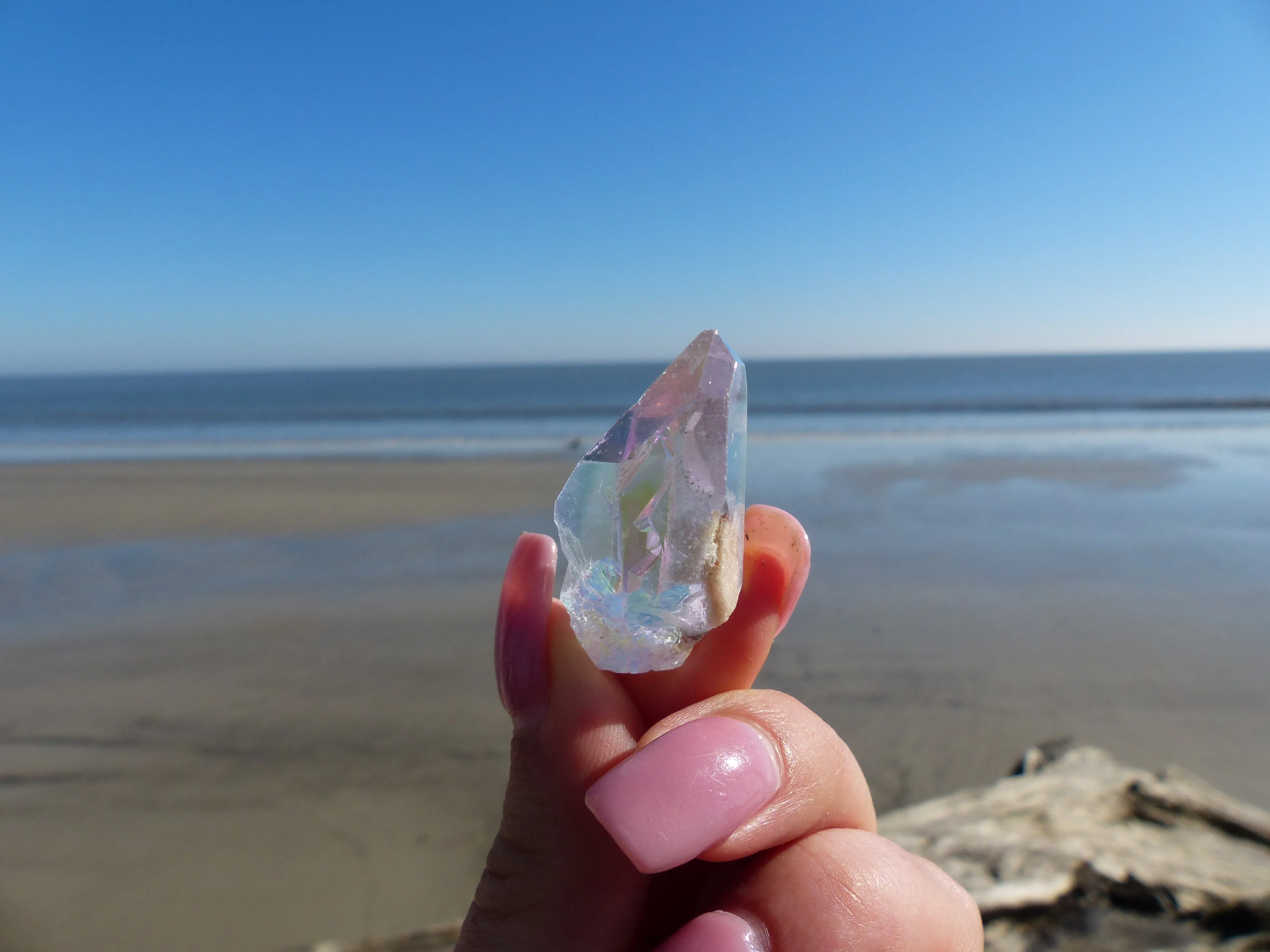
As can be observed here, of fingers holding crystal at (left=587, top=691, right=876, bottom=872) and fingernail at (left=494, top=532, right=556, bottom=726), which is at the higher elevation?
fingernail at (left=494, top=532, right=556, bottom=726)

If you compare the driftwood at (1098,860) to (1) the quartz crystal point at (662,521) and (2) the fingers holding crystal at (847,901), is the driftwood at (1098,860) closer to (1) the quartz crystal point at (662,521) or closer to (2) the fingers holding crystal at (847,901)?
(2) the fingers holding crystal at (847,901)

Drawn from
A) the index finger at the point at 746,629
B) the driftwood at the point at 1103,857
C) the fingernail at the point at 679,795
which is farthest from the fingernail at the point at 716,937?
the driftwood at the point at 1103,857

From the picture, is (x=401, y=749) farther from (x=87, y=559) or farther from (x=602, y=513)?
(x=87, y=559)

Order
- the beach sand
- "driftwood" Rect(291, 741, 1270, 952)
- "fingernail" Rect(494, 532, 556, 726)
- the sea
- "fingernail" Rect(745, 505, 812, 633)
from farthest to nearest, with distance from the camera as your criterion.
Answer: the sea → the beach sand → "driftwood" Rect(291, 741, 1270, 952) → "fingernail" Rect(745, 505, 812, 633) → "fingernail" Rect(494, 532, 556, 726)

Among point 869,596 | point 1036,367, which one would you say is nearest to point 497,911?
point 869,596

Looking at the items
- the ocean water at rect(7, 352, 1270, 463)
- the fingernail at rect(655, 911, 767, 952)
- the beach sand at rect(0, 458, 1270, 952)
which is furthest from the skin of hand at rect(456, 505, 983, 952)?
the ocean water at rect(7, 352, 1270, 463)

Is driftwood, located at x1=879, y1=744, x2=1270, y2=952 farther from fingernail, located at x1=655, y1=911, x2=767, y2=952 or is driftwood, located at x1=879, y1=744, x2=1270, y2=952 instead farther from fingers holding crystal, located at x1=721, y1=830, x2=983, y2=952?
fingernail, located at x1=655, y1=911, x2=767, y2=952
